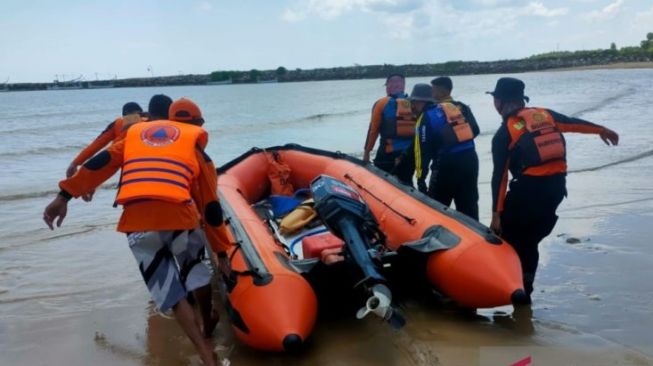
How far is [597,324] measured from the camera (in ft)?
10.3

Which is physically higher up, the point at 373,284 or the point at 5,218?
the point at 373,284

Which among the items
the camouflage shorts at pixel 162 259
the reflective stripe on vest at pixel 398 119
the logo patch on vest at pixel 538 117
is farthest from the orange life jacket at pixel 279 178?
the camouflage shorts at pixel 162 259

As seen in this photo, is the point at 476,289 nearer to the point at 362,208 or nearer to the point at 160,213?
the point at 362,208

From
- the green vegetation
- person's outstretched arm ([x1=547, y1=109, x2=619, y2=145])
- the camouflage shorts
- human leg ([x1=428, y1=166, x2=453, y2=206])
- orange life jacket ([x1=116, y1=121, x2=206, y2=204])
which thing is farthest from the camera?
the green vegetation

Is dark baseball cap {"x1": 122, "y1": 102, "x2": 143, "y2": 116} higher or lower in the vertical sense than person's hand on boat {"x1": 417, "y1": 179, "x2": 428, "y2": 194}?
higher

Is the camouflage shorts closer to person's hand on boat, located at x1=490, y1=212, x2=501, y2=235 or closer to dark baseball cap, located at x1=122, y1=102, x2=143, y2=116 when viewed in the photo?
person's hand on boat, located at x1=490, y1=212, x2=501, y2=235

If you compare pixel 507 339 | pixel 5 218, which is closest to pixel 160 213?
pixel 507 339

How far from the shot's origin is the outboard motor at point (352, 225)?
9.28ft

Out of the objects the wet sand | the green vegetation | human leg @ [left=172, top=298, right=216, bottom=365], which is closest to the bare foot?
the wet sand

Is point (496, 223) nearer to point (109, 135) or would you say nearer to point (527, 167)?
point (527, 167)

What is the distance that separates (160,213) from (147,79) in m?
95.5

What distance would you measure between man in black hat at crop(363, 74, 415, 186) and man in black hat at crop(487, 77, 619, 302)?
1.79m

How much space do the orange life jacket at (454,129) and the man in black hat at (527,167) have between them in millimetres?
707

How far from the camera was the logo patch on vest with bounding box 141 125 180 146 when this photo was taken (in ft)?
8.57
